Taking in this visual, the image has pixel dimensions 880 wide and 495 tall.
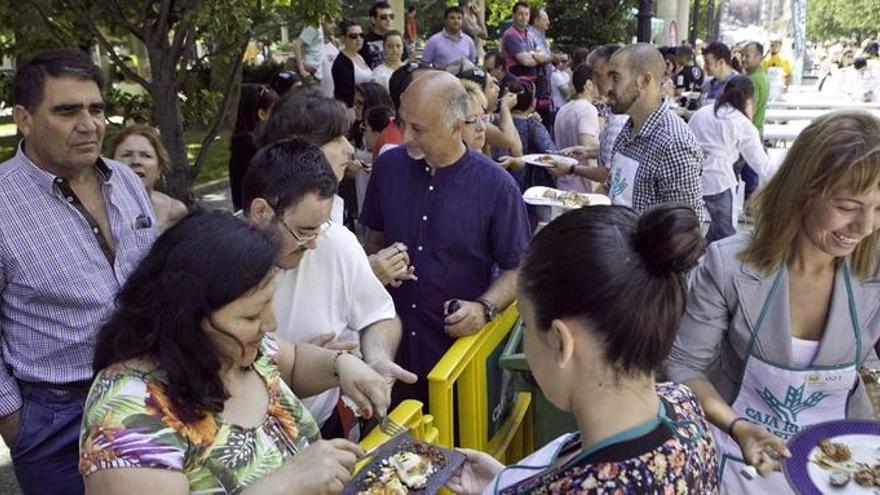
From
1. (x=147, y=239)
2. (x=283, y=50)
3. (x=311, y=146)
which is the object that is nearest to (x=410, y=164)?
(x=311, y=146)

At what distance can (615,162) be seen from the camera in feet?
15.6

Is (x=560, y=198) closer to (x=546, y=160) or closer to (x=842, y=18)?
(x=546, y=160)

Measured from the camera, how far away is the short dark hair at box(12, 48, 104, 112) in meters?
2.91

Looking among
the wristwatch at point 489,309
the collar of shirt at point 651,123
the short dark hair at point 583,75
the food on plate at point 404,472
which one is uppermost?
the short dark hair at point 583,75

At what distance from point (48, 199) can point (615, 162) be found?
3.22 meters

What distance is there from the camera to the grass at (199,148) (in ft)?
40.6

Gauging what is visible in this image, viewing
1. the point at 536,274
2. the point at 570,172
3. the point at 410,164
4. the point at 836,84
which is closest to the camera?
the point at 536,274

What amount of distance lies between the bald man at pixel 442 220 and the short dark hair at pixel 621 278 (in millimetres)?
1839

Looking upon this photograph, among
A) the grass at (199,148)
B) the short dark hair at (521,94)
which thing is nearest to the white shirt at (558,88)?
the short dark hair at (521,94)

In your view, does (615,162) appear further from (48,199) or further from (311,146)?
(48,199)

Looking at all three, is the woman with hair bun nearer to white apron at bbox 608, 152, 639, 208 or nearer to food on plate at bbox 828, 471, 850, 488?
white apron at bbox 608, 152, 639, 208

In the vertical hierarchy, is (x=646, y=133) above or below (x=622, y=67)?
below

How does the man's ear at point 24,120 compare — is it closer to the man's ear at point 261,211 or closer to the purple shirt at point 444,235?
the man's ear at point 261,211

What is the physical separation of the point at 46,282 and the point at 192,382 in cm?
127
